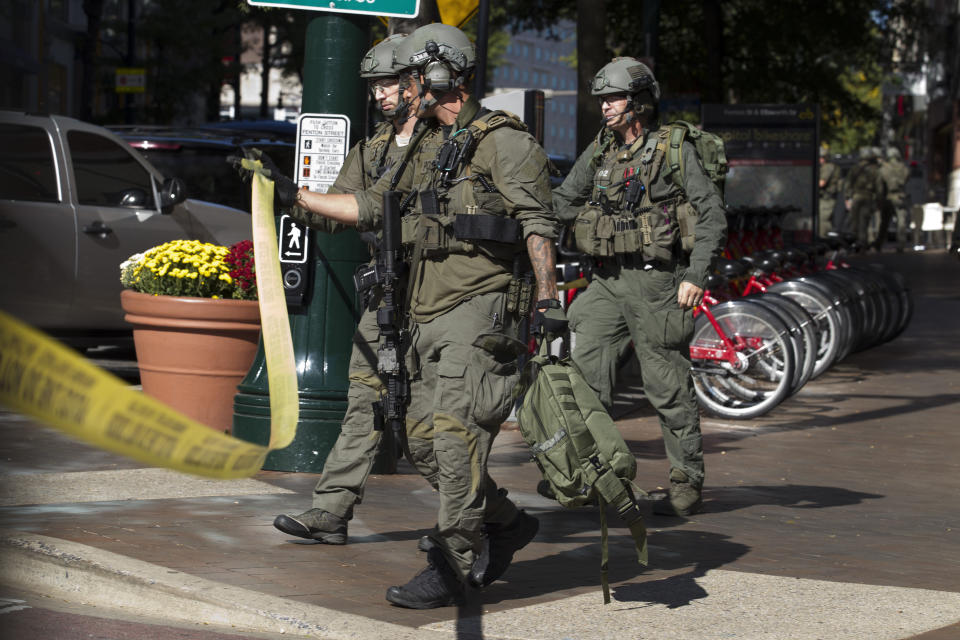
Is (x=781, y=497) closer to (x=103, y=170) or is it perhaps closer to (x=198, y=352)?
(x=198, y=352)

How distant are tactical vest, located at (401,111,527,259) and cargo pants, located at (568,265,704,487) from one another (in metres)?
2.01

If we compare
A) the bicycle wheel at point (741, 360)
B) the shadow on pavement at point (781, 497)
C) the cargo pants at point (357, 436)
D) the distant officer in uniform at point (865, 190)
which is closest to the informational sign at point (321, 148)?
the cargo pants at point (357, 436)

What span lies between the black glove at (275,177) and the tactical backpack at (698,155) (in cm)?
254

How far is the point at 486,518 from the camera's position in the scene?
5043 millimetres

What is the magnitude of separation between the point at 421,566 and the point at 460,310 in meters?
1.09

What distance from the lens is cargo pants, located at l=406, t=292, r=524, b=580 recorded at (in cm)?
476

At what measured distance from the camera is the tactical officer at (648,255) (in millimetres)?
6785

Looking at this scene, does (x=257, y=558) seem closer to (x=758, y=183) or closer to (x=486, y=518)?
(x=486, y=518)

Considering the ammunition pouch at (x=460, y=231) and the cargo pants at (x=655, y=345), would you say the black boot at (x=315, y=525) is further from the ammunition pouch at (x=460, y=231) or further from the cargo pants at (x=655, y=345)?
the cargo pants at (x=655, y=345)

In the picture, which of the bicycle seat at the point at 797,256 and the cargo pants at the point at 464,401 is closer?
the cargo pants at the point at 464,401

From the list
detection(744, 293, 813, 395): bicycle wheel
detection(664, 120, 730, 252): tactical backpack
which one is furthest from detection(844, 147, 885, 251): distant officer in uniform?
detection(664, 120, 730, 252): tactical backpack

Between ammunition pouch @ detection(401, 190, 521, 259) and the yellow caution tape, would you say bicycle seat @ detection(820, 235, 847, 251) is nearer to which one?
ammunition pouch @ detection(401, 190, 521, 259)

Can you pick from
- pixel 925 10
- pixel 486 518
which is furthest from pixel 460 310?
pixel 925 10

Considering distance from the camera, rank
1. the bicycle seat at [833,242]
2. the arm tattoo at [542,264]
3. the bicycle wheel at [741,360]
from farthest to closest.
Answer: the bicycle seat at [833,242] → the bicycle wheel at [741,360] → the arm tattoo at [542,264]
